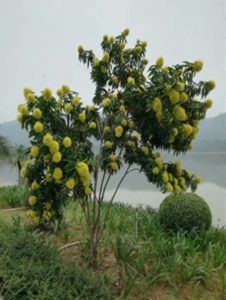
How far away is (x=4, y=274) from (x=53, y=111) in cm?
106

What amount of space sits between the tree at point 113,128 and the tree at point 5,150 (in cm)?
467

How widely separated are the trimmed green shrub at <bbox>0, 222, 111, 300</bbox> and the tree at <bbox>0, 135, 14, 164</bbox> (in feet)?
15.1

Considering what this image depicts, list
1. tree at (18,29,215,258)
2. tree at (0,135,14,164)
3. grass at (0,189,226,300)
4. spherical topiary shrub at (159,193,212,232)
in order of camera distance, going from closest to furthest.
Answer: tree at (18,29,215,258)
grass at (0,189,226,300)
spherical topiary shrub at (159,193,212,232)
tree at (0,135,14,164)

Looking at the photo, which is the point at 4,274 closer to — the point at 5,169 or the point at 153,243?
the point at 153,243

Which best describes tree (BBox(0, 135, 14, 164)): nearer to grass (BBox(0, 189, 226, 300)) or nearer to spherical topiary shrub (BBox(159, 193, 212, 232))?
grass (BBox(0, 189, 226, 300))

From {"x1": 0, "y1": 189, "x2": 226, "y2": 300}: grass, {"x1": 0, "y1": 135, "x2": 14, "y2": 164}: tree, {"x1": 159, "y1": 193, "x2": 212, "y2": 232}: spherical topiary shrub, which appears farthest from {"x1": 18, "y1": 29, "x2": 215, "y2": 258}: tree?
{"x1": 0, "y1": 135, "x2": 14, "y2": 164}: tree

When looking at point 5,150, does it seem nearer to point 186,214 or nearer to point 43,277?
point 186,214

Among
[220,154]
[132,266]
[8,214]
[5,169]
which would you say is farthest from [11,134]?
[132,266]

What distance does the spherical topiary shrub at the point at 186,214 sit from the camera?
2.49m

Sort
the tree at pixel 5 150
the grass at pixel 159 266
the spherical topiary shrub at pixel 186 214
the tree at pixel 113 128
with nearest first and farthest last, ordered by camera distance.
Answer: the tree at pixel 113 128 < the grass at pixel 159 266 < the spherical topiary shrub at pixel 186 214 < the tree at pixel 5 150

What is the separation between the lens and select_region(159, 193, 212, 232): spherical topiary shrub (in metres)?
2.49

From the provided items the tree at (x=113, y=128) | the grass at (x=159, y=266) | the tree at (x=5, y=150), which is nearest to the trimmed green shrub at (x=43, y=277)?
the grass at (x=159, y=266)

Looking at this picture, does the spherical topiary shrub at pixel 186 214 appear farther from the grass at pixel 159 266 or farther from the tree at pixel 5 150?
the tree at pixel 5 150

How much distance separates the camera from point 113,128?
1.76 m
